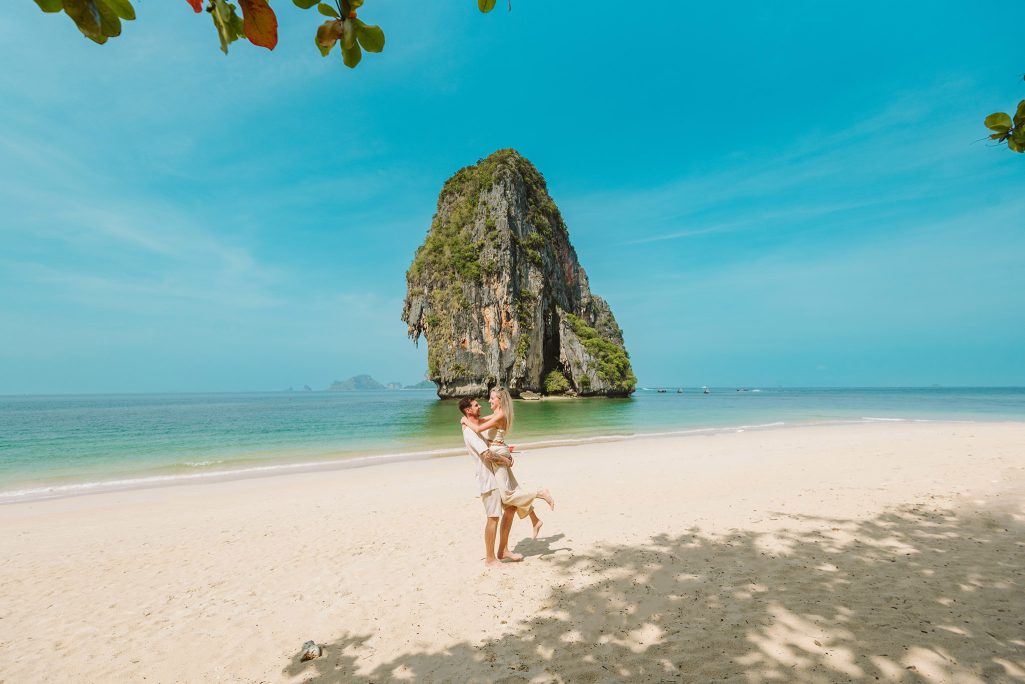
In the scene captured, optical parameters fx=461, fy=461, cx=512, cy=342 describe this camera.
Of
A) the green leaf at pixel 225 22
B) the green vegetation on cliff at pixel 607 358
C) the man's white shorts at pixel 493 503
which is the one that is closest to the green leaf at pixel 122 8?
the green leaf at pixel 225 22

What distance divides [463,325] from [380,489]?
46323 mm

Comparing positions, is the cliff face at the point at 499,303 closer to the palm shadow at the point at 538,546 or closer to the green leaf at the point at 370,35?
the palm shadow at the point at 538,546

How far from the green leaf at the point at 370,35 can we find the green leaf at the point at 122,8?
591mm

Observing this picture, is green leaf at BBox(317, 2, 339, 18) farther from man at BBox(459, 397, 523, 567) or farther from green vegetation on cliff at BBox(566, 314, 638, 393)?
green vegetation on cliff at BBox(566, 314, 638, 393)

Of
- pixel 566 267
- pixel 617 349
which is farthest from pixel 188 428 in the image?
pixel 566 267

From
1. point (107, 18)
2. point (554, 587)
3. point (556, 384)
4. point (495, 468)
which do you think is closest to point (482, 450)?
point (495, 468)

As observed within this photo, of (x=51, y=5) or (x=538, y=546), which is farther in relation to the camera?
(x=538, y=546)

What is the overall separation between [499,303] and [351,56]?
55.1m

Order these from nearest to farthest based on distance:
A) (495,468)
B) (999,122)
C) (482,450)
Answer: (999,122)
(482,450)
(495,468)

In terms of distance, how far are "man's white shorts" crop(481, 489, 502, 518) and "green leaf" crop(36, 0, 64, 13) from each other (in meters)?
4.98

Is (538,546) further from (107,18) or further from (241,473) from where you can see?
(241,473)

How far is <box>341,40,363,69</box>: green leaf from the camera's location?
1.52 metres

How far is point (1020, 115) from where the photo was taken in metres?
2.34

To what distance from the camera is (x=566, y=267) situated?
71625 millimetres
